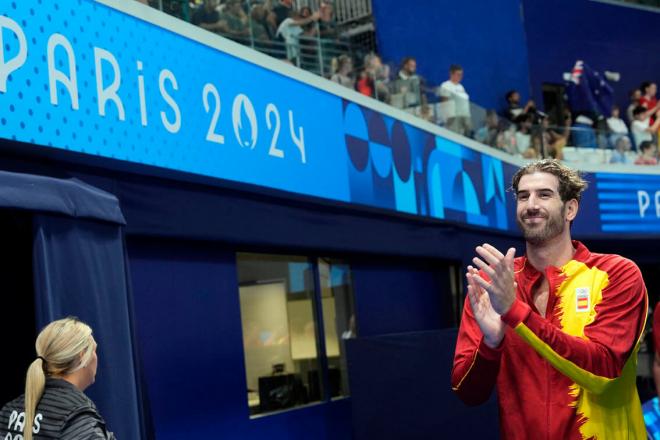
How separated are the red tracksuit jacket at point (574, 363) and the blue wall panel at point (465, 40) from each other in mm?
13068

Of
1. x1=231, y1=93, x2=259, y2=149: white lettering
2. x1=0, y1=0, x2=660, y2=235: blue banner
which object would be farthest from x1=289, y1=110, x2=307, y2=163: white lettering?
x1=231, y1=93, x2=259, y2=149: white lettering

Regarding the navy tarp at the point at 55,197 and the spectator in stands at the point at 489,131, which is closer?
the navy tarp at the point at 55,197

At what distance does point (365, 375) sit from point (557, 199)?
4317 millimetres

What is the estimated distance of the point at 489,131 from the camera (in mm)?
13117

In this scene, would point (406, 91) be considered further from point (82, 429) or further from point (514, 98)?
point (82, 429)

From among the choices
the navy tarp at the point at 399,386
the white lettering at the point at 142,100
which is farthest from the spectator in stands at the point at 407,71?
the white lettering at the point at 142,100

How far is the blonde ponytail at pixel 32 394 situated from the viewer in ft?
11.6

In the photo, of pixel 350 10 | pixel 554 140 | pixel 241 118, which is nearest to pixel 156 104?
pixel 241 118

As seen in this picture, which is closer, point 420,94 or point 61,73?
point 61,73

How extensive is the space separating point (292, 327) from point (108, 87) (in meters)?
3.94

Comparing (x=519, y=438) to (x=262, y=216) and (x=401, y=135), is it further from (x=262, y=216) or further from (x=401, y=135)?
(x=401, y=135)

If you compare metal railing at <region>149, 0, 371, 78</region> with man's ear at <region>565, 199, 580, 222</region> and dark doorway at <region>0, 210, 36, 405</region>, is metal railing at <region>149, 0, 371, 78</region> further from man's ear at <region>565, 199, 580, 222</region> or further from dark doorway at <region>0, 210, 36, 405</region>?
man's ear at <region>565, 199, 580, 222</region>

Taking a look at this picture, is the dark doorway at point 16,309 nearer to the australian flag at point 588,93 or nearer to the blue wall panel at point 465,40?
the blue wall panel at point 465,40

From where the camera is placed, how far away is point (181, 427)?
739cm
